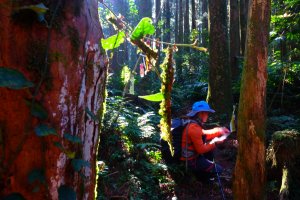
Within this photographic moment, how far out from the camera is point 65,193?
123 cm

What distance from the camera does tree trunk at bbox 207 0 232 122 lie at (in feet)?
33.3

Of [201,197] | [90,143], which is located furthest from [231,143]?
[90,143]

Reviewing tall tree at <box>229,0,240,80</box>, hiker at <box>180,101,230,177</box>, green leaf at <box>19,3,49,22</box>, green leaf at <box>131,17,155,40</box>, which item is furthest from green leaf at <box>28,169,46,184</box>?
tall tree at <box>229,0,240,80</box>

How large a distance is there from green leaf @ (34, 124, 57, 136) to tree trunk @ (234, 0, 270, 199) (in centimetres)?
403

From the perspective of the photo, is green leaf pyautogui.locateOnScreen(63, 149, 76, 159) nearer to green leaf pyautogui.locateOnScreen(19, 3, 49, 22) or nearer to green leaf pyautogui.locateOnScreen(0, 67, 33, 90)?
green leaf pyautogui.locateOnScreen(0, 67, 33, 90)

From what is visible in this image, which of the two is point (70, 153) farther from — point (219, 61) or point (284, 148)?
point (219, 61)

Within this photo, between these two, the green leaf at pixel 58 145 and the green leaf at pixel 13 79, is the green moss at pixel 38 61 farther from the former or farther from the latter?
the green leaf at pixel 58 145

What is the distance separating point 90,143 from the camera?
55.8 inches

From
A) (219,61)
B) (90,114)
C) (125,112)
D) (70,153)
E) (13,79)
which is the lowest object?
(125,112)

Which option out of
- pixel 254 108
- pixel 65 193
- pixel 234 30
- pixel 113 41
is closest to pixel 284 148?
pixel 254 108

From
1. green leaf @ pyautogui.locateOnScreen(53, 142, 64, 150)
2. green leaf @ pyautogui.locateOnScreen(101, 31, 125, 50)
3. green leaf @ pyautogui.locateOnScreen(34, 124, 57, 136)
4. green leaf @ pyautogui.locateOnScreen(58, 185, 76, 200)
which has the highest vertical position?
green leaf @ pyautogui.locateOnScreen(101, 31, 125, 50)

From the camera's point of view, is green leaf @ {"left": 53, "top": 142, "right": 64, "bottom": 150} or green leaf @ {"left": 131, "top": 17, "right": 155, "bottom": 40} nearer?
green leaf @ {"left": 53, "top": 142, "right": 64, "bottom": 150}

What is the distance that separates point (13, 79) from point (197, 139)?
5.25 meters

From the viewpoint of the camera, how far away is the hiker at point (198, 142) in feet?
20.1
